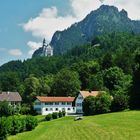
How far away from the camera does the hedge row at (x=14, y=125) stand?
5081 cm

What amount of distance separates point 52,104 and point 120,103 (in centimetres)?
3919

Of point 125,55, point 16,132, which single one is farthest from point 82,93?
point 16,132

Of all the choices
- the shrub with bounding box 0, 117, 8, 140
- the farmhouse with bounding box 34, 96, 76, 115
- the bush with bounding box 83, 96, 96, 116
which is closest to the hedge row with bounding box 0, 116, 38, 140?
the shrub with bounding box 0, 117, 8, 140

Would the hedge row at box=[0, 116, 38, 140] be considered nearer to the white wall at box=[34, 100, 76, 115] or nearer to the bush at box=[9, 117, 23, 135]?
the bush at box=[9, 117, 23, 135]

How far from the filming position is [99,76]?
136250mm

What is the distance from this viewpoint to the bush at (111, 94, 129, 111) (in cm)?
8724

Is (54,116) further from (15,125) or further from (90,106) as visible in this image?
(15,125)

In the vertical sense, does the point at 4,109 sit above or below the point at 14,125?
above

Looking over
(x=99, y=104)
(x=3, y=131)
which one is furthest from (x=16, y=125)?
(x=99, y=104)

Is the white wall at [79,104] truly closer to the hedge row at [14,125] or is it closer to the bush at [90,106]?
the bush at [90,106]

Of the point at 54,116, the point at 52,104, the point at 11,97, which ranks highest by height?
the point at 11,97

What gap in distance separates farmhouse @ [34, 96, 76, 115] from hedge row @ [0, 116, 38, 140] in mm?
52441

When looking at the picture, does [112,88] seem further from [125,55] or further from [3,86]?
[3,86]

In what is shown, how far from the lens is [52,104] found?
4862 inches
